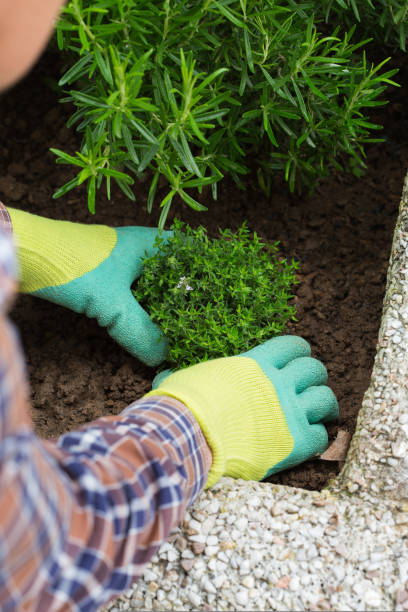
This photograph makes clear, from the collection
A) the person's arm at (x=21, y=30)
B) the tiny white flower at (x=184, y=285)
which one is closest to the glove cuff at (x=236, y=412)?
the tiny white flower at (x=184, y=285)

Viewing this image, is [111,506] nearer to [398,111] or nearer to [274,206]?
[274,206]

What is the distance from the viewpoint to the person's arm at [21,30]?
0.67 meters

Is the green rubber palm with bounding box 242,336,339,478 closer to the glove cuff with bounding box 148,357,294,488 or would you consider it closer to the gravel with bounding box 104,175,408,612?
the glove cuff with bounding box 148,357,294,488

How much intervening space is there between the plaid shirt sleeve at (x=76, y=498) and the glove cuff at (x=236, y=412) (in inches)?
5.9

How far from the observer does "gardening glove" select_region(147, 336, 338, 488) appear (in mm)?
1258

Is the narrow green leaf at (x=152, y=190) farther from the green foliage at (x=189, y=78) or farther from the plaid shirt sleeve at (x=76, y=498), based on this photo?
the plaid shirt sleeve at (x=76, y=498)

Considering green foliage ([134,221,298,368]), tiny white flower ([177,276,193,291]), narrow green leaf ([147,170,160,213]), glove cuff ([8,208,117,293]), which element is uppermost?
narrow green leaf ([147,170,160,213])

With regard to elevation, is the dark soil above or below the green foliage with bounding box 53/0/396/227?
below

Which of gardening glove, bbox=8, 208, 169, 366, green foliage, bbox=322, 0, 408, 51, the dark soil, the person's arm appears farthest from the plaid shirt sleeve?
green foliage, bbox=322, 0, 408, 51

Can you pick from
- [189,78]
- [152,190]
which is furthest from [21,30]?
[152,190]

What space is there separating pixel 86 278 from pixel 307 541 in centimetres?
93

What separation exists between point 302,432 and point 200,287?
0.47 meters

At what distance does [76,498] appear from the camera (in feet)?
2.51

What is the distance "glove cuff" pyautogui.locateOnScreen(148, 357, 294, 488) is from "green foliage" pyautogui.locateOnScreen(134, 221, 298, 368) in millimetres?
109
